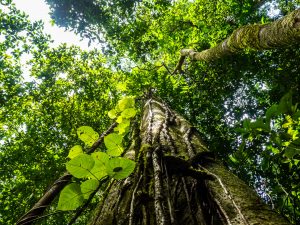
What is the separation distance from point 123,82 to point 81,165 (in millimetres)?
6746

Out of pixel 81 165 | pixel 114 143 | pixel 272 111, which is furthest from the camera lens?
pixel 272 111

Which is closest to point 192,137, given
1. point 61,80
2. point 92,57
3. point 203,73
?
point 203,73

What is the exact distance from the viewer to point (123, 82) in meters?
7.58

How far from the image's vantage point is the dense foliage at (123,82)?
641cm

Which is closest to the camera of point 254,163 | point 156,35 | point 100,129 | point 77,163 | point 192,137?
point 77,163

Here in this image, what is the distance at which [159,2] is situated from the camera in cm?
822

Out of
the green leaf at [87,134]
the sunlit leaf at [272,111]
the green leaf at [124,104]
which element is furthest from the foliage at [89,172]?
the green leaf at [124,104]

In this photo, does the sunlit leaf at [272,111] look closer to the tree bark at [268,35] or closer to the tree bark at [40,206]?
the tree bark at [268,35]

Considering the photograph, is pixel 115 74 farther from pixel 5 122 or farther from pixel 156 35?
pixel 5 122

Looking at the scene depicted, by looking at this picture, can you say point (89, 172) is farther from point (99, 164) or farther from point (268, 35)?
point (268, 35)

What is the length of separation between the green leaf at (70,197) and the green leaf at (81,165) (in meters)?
0.08

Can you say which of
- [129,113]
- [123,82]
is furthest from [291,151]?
[123,82]

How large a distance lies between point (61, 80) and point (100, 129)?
2369 mm

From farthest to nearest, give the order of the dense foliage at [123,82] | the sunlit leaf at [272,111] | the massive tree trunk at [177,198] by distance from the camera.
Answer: the dense foliage at [123,82] < the sunlit leaf at [272,111] < the massive tree trunk at [177,198]
